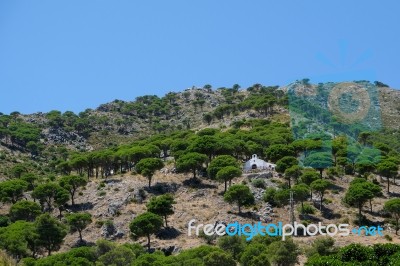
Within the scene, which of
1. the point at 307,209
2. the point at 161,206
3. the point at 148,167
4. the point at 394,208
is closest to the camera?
the point at 394,208

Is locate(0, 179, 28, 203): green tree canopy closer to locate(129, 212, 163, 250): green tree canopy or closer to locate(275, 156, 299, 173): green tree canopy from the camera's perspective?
locate(129, 212, 163, 250): green tree canopy

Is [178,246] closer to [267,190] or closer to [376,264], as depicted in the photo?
[267,190]

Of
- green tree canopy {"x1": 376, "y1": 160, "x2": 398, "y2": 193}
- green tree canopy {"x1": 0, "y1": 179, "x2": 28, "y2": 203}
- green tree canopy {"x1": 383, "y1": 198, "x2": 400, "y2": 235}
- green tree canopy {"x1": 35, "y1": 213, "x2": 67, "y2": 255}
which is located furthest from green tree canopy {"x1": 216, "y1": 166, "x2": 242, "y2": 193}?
green tree canopy {"x1": 0, "y1": 179, "x2": 28, "y2": 203}

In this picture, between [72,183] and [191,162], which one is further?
[191,162]

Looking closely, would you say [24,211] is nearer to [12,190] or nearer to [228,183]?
[12,190]

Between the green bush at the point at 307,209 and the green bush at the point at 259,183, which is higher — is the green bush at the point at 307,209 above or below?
below

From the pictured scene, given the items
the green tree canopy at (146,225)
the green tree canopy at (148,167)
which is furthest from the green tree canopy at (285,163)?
the green tree canopy at (146,225)

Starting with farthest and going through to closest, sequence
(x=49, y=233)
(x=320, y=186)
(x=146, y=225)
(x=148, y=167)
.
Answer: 1. (x=148, y=167)
2. (x=320, y=186)
3. (x=146, y=225)
4. (x=49, y=233)

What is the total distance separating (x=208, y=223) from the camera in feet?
221

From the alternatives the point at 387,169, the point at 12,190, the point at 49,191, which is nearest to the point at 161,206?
the point at 49,191

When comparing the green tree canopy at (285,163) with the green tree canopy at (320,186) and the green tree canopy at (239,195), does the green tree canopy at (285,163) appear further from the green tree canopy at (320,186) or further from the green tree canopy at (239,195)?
the green tree canopy at (239,195)

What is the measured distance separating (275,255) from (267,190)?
845 inches

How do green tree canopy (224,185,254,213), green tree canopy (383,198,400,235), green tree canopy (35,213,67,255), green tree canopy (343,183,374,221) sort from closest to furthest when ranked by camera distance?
green tree canopy (35,213,67,255) → green tree canopy (383,198,400,235) → green tree canopy (343,183,374,221) → green tree canopy (224,185,254,213)
